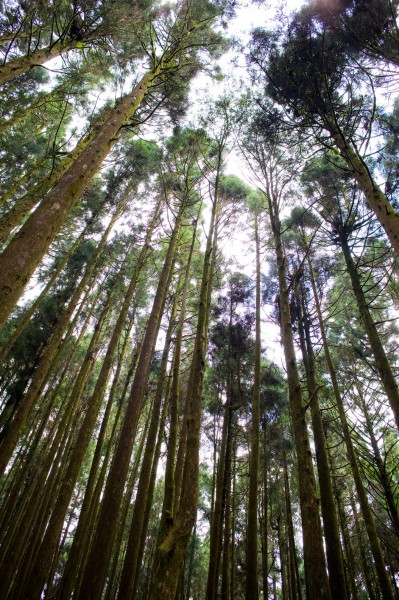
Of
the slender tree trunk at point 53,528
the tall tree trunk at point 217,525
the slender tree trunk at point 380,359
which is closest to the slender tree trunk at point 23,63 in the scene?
the slender tree trunk at point 53,528

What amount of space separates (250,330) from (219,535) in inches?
258

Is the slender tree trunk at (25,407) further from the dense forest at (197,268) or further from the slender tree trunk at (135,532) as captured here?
the slender tree trunk at (135,532)

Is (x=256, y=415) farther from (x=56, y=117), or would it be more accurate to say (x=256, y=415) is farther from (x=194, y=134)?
(x=56, y=117)

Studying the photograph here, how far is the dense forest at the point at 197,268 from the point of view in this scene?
431cm

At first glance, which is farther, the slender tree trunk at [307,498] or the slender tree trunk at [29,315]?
the slender tree trunk at [29,315]

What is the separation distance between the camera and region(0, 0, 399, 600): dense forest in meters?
4.31

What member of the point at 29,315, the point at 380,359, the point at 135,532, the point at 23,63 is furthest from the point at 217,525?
the point at 23,63

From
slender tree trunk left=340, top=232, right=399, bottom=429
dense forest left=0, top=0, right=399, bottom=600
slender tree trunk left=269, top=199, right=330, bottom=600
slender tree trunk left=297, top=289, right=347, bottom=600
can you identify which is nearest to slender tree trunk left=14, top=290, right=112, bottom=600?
dense forest left=0, top=0, right=399, bottom=600

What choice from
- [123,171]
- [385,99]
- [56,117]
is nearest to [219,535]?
[385,99]

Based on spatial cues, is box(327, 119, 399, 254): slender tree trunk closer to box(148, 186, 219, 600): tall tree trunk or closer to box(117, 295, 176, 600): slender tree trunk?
box(148, 186, 219, 600): tall tree trunk

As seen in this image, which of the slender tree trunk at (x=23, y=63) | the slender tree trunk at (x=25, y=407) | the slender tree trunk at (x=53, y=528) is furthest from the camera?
the slender tree trunk at (x=23, y=63)

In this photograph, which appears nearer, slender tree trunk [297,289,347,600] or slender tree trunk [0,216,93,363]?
slender tree trunk [297,289,347,600]

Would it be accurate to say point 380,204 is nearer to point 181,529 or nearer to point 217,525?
point 181,529

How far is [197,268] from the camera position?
39.2ft
